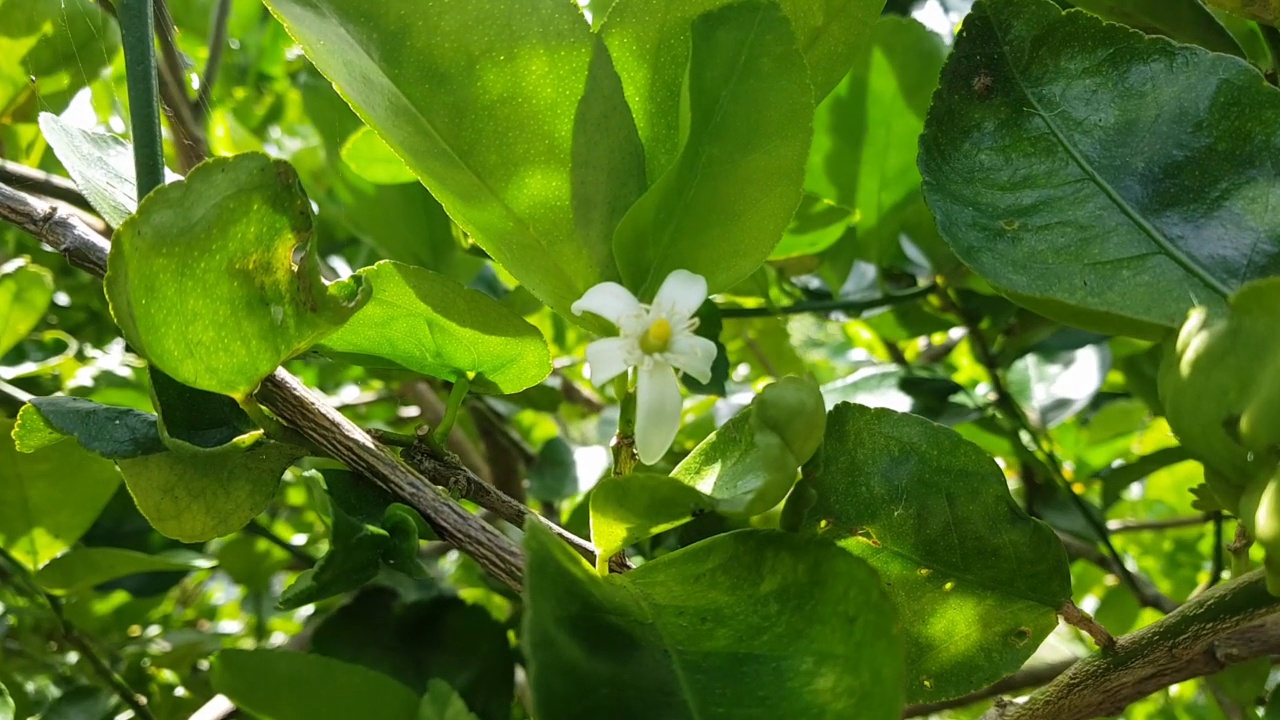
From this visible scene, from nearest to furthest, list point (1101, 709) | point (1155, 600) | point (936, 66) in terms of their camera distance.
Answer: point (1101, 709)
point (936, 66)
point (1155, 600)

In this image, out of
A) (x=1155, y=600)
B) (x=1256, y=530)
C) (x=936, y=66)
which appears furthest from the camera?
(x=1155, y=600)

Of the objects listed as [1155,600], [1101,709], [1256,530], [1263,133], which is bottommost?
[1155,600]

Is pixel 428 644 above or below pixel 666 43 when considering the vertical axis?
below

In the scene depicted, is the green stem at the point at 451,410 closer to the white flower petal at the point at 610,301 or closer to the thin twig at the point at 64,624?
the white flower petal at the point at 610,301

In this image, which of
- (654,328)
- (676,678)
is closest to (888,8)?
(654,328)

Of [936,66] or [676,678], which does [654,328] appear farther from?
[936,66]

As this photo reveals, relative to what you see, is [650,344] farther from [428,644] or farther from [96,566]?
[96,566]

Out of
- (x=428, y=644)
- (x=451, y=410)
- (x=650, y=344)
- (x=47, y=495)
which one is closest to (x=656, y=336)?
(x=650, y=344)
